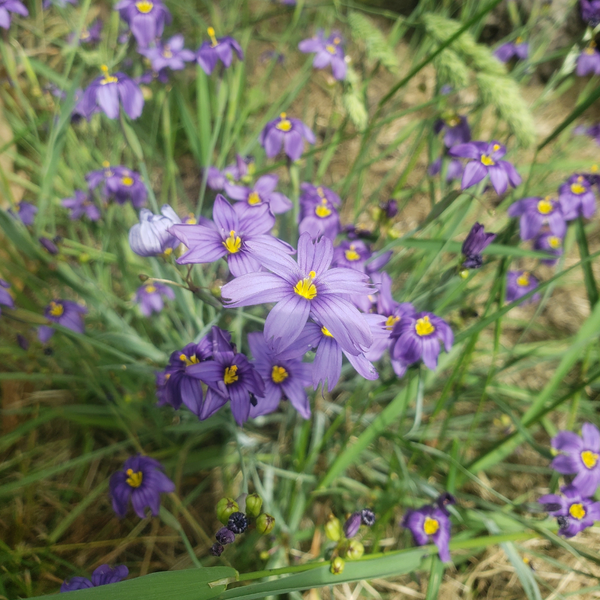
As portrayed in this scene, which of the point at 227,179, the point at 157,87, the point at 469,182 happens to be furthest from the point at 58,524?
the point at 157,87

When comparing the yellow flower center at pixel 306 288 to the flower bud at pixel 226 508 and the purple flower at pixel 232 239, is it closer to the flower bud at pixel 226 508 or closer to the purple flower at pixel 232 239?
the purple flower at pixel 232 239

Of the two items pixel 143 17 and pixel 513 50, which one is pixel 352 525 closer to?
pixel 143 17

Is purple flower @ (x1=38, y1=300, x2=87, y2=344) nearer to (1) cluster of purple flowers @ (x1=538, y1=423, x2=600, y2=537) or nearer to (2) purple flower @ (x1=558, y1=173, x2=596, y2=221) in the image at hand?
(1) cluster of purple flowers @ (x1=538, y1=423, x2=600, y2=537)

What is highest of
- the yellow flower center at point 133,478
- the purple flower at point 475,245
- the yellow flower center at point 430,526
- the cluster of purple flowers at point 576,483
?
the purple flower at point 475,245

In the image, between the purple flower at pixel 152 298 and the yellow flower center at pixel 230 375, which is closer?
the yellow flower center at pixel 230 375

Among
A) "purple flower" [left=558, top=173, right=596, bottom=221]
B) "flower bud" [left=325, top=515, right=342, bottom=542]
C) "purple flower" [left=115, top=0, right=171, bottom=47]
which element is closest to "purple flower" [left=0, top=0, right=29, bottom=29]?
"purple flower" [left=115, top=0, right=171, bottom=47]

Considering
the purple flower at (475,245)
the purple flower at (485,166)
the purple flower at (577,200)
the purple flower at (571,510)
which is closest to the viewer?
the purple flower at (475,245)

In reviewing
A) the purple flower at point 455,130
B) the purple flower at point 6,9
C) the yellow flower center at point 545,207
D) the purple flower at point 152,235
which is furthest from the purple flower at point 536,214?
the purple flower at point 6,9
